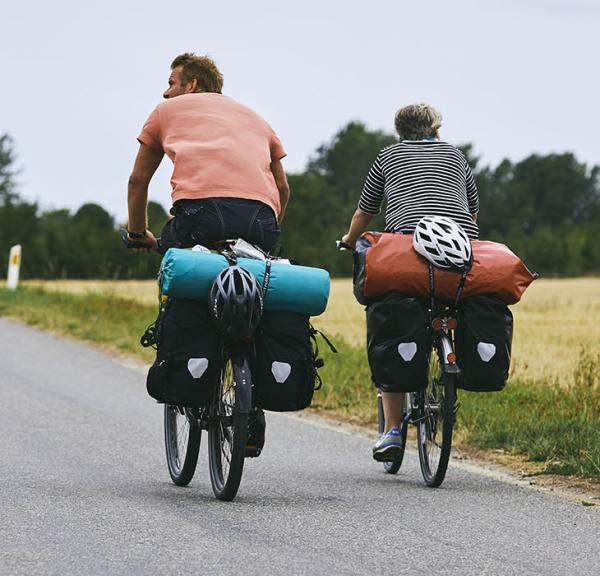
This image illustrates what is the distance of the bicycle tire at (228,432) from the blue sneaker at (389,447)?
46.3 inches

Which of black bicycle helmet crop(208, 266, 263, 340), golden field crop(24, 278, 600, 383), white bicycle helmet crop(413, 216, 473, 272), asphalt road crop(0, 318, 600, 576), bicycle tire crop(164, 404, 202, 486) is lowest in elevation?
asphalt road crop(0, 318, 600, 576)

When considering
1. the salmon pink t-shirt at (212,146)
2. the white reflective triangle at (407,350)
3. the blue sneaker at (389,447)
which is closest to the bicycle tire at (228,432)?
the salmon pink t-shirt at (212,146)

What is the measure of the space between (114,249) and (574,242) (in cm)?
3039

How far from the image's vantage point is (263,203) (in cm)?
693

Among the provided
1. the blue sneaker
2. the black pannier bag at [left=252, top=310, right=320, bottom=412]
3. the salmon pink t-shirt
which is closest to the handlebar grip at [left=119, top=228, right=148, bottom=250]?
the salmon pink t-shirt

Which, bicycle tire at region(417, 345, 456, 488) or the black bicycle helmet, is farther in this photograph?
bicycle tire at region(417, 345, 456, 488)

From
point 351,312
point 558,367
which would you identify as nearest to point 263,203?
point 558,367

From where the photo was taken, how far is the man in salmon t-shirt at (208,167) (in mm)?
6793

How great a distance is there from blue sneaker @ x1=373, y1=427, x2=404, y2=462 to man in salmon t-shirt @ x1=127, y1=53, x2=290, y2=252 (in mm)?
1453

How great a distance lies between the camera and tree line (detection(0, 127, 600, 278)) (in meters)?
77.4

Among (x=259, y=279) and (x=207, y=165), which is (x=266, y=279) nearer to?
(x=259, y=279)

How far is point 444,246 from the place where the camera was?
7051mm

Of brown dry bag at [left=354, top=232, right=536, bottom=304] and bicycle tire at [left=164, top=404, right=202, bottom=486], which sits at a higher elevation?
brown dry bag at [left=354, top=232, right=536, bottom=304]

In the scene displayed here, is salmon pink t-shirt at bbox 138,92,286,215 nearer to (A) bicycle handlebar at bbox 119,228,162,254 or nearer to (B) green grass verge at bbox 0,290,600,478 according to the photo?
(A) bicycle handlebar at bbox 119,228,162,254
